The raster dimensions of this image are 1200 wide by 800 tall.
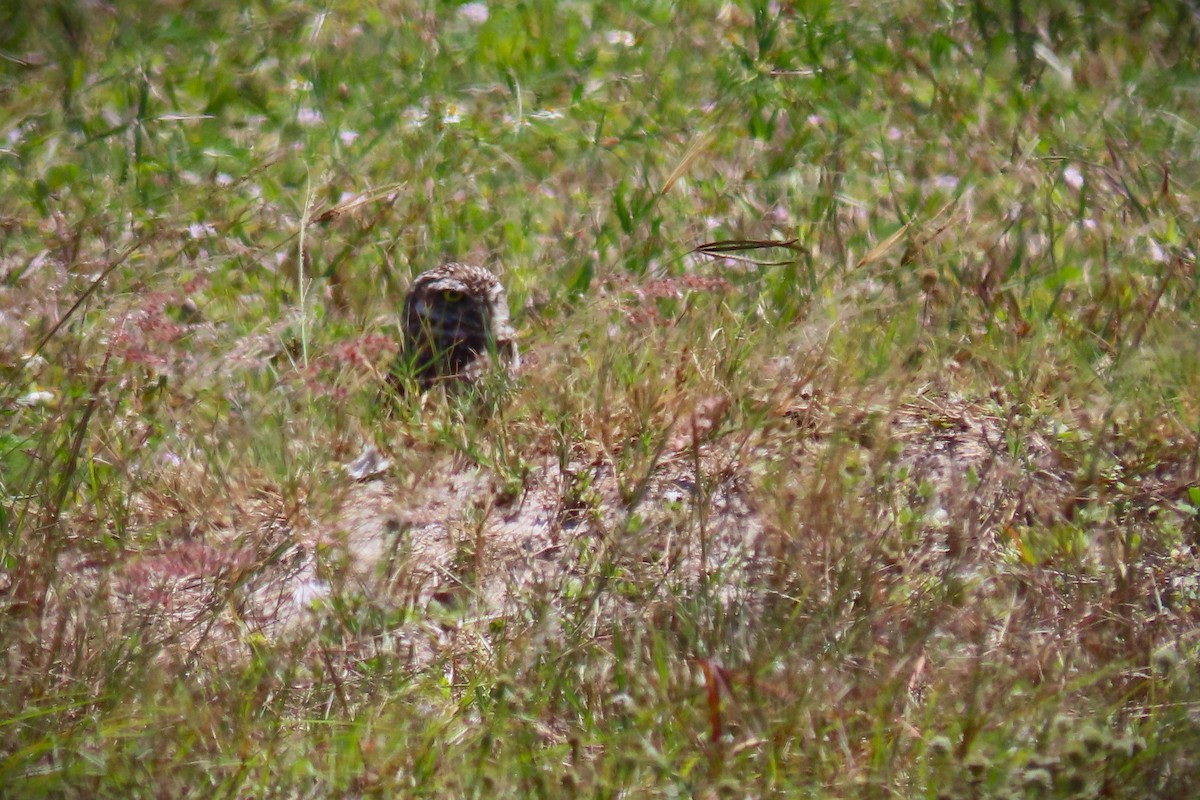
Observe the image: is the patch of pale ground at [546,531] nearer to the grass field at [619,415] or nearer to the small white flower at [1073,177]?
→ the grass field at [619,415]

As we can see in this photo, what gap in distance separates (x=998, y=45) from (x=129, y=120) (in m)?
3.38

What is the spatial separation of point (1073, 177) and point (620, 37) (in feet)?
6.83

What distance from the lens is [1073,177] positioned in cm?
450

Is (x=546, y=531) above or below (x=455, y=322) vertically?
below

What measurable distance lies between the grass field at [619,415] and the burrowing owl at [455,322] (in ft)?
0.43

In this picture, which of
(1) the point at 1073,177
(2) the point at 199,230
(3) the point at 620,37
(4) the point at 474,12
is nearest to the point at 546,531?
(2) the point at 199,230

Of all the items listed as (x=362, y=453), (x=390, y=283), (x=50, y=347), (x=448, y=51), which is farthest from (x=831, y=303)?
(x=448, y=51)

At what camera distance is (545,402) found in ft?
11.2

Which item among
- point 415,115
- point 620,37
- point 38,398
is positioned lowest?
point 38,398

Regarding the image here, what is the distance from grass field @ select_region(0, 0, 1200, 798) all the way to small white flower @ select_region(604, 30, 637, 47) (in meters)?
0.02

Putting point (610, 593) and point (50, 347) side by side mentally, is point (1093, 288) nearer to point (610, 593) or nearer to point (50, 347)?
point (610, 593)

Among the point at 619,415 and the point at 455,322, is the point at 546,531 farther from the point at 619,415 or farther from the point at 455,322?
the point at 455,322

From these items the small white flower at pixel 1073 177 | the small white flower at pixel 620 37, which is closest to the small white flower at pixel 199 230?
the small white flower at pixel 620 37

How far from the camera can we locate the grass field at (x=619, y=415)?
230 centimetres
